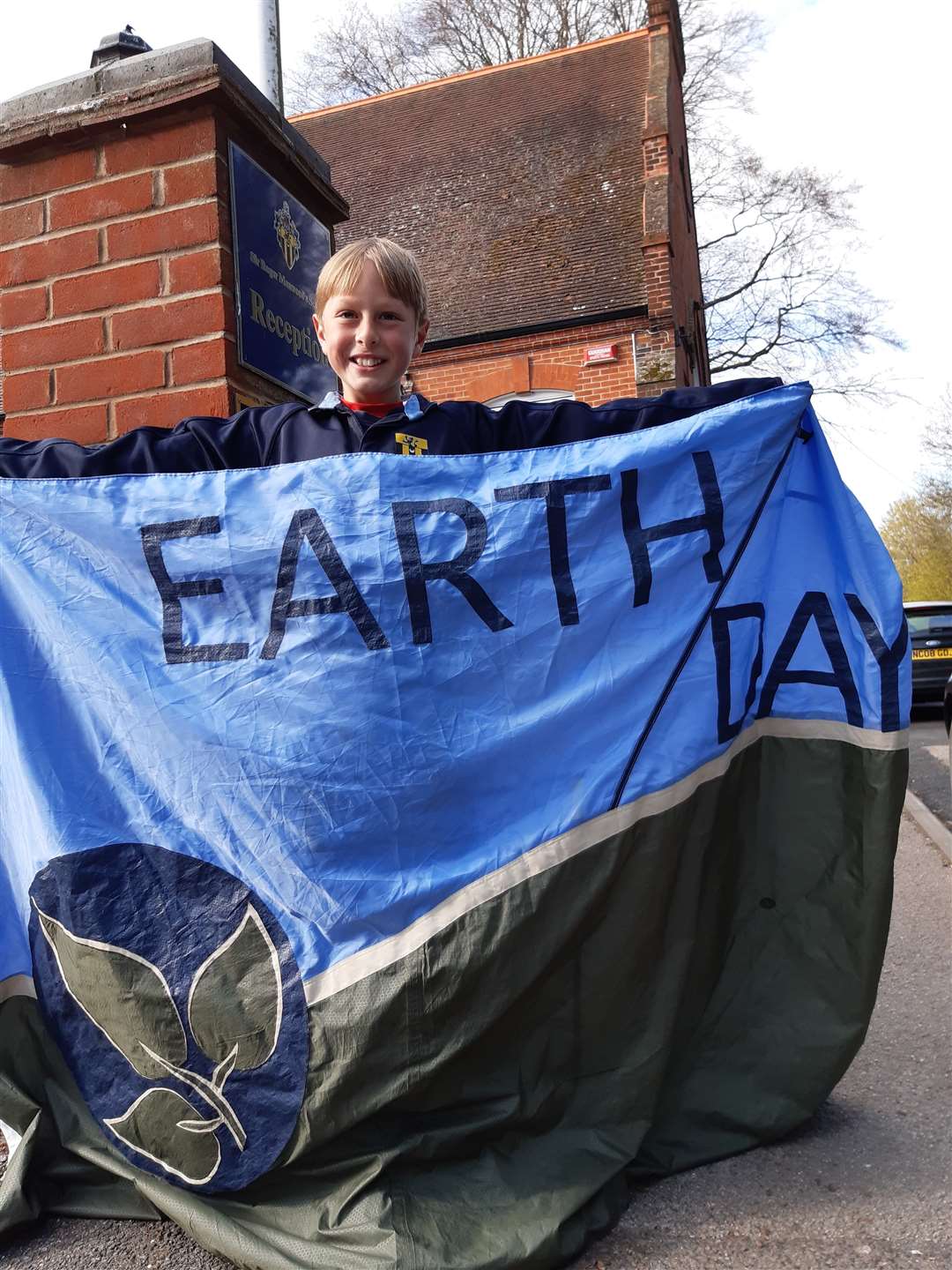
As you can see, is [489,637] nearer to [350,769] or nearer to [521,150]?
[350,769]

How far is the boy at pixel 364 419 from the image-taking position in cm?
259

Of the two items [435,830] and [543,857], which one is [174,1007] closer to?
[435,830]

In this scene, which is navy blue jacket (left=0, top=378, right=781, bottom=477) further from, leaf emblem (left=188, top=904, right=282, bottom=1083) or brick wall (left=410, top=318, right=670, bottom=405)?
brick wall (left=410, top=318, right=670, bottom=405)

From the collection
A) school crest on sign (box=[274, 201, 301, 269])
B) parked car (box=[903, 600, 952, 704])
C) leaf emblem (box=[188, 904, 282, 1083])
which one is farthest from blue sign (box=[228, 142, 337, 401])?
parked car (box=[903, 600, 952, 704])

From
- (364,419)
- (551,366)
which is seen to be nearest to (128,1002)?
(364,419)

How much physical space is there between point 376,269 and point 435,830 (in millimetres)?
1294

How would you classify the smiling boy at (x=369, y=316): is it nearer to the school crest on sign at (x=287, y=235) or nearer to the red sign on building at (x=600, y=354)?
the school crest on sign at (x=287, y=235)

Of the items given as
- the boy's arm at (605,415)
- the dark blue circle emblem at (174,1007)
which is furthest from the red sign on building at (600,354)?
the dark blue circle emblem at (174,1007)

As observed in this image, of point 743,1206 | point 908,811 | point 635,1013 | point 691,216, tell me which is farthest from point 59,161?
point 691,216

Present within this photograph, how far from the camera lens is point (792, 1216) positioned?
2246 millimetres

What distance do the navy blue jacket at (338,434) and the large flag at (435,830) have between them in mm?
101

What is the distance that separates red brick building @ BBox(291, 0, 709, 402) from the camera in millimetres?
17203

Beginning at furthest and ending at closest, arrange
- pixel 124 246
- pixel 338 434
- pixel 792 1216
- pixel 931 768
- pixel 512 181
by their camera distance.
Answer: pixel 512 181 < pixel 931 768 < pixel 124 246 < pixel 338 434 < pixel 792 1216

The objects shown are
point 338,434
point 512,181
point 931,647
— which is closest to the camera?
point 338,434
